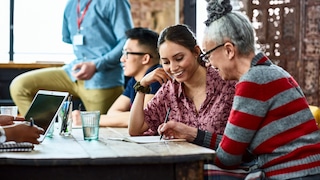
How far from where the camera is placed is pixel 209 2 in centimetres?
262

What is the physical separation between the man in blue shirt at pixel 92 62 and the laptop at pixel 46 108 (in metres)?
1.60

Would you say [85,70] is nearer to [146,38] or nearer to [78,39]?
[78,39]

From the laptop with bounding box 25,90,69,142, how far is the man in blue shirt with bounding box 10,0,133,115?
5.26 ft

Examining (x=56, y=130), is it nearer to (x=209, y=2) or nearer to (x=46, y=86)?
(x=209, y=2)

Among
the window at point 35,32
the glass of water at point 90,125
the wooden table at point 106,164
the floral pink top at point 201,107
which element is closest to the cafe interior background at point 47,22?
the window at point 35,32

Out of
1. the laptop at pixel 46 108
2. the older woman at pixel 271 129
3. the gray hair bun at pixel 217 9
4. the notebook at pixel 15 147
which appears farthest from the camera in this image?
the laptop at pixel 46 108

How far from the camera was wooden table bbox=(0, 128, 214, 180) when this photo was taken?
1987 mm

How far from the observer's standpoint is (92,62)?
→ 4.59 meters

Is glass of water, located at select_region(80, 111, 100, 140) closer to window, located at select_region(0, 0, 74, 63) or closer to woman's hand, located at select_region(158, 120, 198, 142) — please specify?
woman's hand, located at select_region(158, 120, 198, 142)

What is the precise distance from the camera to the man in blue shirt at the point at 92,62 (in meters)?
4.61

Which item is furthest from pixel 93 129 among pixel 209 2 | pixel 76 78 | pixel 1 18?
pixel 1 18

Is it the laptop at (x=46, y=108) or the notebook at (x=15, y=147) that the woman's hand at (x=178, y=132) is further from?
the notebook at (x=15, y=147)

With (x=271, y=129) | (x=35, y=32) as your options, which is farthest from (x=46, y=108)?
(x=35, y=32)

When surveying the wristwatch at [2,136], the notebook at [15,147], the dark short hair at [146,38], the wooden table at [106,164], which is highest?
the dark short hair at [146,38]
